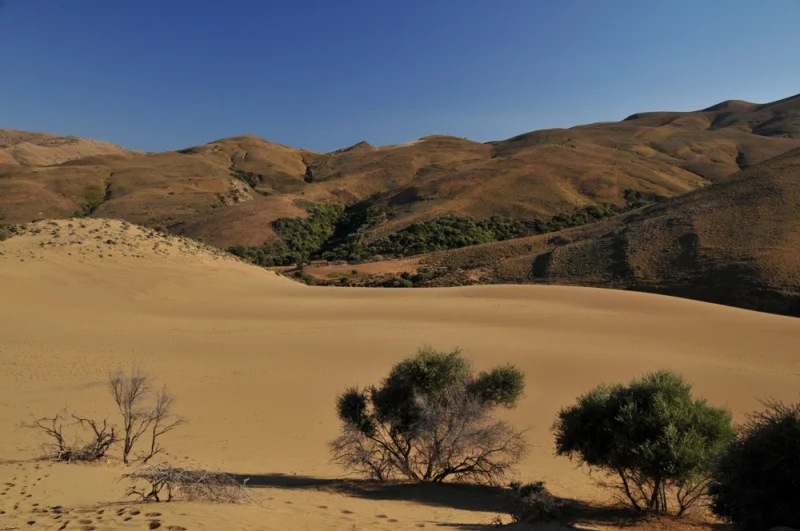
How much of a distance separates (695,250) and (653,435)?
3089cm

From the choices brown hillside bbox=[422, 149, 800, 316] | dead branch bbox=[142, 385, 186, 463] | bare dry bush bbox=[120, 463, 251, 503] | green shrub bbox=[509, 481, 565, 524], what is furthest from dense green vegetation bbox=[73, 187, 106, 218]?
green shrub bbox=[509, 481, 565, 524]

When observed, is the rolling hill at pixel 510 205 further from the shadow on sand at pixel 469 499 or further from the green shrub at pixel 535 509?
the green shrub at pixel 535 509

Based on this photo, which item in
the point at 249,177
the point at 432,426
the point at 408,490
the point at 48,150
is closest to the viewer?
the point at 432,426

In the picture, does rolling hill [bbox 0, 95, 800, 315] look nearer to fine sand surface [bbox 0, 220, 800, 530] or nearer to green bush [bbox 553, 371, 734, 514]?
fine sand surface [bbox 0, 220, 800, 530]

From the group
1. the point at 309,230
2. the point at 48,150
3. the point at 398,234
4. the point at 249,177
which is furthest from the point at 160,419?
the point at 48,150

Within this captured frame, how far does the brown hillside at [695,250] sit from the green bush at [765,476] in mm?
25360

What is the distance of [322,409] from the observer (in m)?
13.8

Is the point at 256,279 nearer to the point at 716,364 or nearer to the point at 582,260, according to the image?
the point at 582,260

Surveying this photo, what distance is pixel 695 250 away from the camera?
113 ft

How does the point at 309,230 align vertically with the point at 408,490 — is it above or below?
above

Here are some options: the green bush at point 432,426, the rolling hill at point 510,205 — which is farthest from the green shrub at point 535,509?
the rolling hill at point 510,205

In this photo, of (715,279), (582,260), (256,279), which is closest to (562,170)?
(582,260)

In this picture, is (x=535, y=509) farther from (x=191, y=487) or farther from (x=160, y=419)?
(x=160, y=419)

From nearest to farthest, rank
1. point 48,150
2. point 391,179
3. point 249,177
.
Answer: point 391,179 → point 249,177 → point 48,150
